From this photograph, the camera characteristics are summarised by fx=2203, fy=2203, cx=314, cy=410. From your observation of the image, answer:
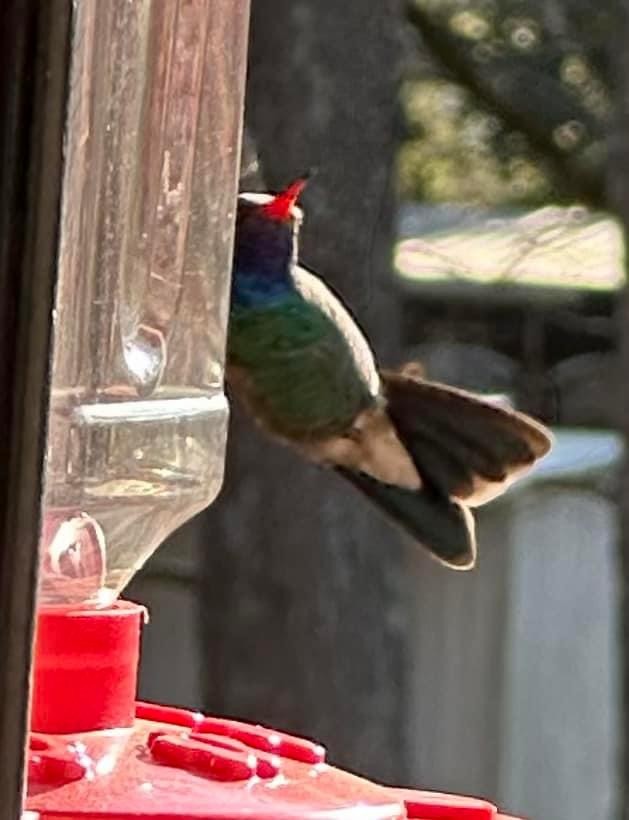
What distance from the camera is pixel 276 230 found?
7.94ft

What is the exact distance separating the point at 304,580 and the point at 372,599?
14 cm

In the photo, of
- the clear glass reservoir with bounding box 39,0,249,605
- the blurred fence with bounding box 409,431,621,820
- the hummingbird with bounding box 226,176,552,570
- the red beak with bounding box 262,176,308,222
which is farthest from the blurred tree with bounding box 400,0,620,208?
the clear glass reservoir with bounding box 39,0,249,605

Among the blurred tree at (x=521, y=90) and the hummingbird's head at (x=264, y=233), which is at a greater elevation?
the blurred tree at (x=521, y=90)

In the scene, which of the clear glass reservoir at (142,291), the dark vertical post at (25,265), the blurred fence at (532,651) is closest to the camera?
the dark vertical post at (25,265)

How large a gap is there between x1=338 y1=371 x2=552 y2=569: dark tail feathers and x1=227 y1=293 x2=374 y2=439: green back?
0.20 feet

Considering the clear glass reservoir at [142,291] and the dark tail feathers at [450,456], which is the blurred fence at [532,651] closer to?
the dark tail feathers at [450,456]

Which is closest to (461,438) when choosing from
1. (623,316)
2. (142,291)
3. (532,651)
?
(142,291)

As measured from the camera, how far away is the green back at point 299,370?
2.67 m

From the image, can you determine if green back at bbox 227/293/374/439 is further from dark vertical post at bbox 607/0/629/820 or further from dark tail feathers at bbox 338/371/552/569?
dark vertical post at bbox 607/0/629/820

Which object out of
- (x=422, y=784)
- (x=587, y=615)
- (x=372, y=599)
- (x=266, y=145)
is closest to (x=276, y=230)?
(x=266, y=145)

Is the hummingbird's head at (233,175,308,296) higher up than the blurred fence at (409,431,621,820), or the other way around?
the hummingbird's head at (233,175,308,296)

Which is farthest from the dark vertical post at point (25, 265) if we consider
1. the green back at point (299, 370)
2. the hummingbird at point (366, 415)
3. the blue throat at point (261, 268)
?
the green back at point (299, 370)

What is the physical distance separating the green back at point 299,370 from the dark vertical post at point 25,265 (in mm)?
1502

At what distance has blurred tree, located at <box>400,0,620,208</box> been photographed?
20.5 ft
